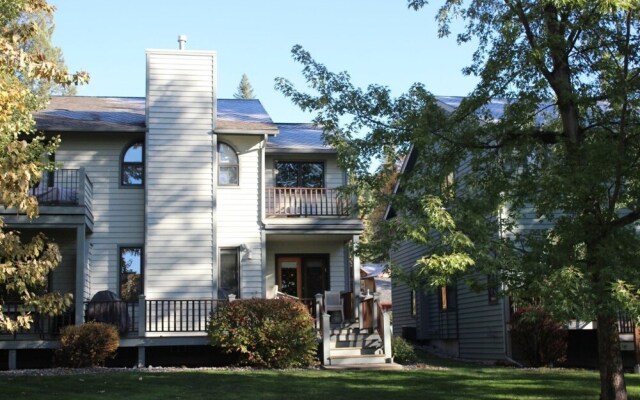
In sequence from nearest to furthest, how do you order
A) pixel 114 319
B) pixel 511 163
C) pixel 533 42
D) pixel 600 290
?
1. pixel 600 290
2. pixel 533 42
3. pixel 511 163
4. pixel 114 319

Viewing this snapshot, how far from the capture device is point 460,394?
12.8 m

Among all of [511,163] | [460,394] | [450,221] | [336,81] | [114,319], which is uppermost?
[336,81]

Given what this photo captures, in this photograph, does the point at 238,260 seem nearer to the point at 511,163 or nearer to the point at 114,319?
the point at 114,319

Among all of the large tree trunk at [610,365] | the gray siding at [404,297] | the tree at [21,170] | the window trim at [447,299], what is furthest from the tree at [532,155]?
the gray siding at [404,297]

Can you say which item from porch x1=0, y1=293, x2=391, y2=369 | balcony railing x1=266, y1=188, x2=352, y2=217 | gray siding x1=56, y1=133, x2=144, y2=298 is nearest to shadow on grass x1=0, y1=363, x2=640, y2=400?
porch x1=0, y1=293, x2=391, y2=369

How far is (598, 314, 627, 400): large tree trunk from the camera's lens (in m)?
10.7

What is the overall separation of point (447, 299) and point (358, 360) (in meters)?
8.12

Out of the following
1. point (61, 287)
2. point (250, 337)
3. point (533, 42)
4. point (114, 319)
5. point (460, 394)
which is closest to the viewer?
point (533, 42)

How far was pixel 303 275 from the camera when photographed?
22.4 meters

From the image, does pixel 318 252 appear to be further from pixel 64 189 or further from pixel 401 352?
pixel 64 189

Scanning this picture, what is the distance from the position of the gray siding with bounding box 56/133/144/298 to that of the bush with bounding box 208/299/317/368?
4346 mm

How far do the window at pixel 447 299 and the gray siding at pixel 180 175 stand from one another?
8.15 meters

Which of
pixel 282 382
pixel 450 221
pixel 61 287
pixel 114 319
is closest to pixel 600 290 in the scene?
pixel 450 221

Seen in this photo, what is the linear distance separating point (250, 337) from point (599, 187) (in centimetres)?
926
